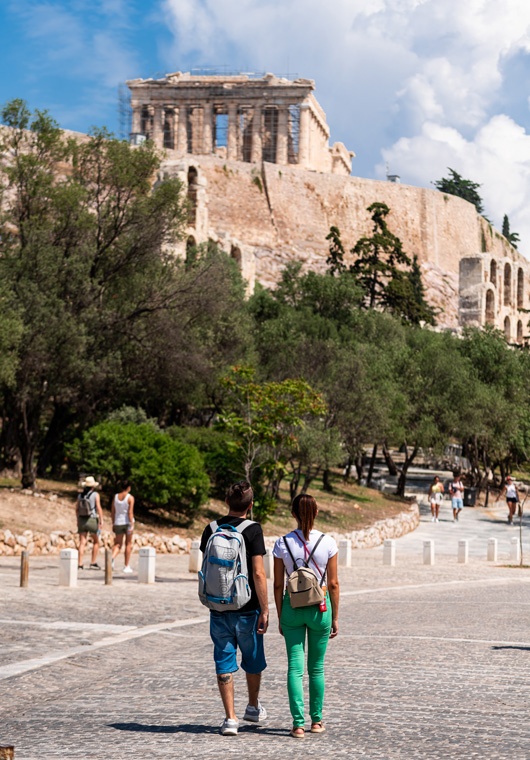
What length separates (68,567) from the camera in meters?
13.1

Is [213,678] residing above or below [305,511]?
below

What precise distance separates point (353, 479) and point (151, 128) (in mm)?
65949

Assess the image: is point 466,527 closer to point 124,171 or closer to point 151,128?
point 124,171

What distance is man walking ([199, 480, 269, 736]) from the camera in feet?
18.4

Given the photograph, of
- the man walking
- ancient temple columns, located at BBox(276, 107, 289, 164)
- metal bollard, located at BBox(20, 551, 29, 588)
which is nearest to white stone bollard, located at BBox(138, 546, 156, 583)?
metal bollard, located at BBox(20, 551, 29, 588)

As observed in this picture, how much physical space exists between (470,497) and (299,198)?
4642 centimetres

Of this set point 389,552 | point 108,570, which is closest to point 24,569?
point 108,570

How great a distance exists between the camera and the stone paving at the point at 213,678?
536 cm

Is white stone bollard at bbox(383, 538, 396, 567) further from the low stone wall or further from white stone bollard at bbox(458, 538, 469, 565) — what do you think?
the low stone wall

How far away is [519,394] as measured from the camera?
4369cm

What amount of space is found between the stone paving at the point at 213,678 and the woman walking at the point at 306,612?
233mm

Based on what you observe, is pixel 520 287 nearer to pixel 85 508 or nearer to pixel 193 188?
pixel 193 188

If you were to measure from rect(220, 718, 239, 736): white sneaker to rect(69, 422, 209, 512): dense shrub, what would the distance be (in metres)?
16.1

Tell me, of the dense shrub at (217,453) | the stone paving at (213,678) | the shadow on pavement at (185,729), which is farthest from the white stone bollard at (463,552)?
the shadow on pavement at (185,729)
